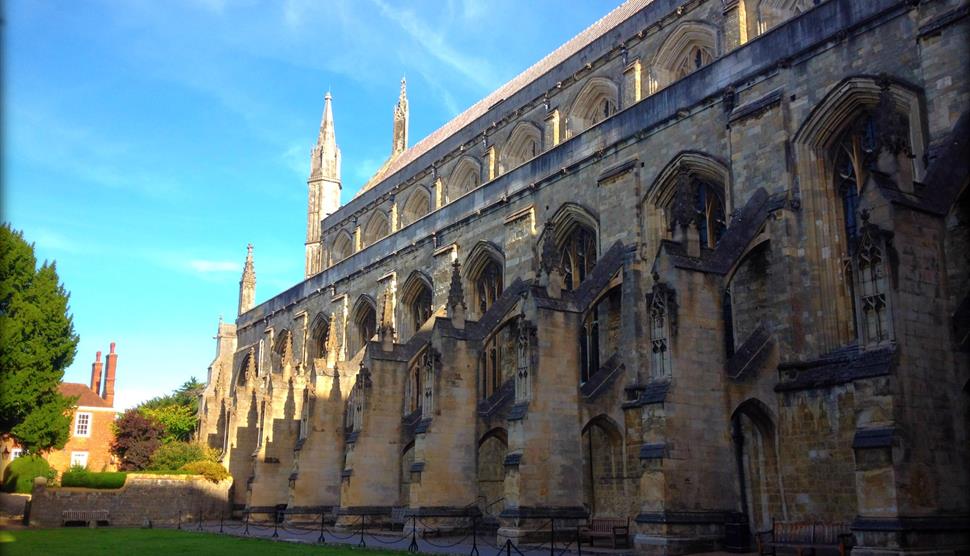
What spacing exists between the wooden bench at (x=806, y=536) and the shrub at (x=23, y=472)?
33389 mm

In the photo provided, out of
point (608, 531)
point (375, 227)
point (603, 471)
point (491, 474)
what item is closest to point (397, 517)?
point (491, 474)

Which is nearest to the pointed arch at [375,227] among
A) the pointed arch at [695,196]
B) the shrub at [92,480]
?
the shrub at [92,480]

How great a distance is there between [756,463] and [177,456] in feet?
102

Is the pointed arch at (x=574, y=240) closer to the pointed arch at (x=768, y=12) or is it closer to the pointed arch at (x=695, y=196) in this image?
the pointed arch at (x=695, y=196)

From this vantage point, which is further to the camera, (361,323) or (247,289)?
(247,289)

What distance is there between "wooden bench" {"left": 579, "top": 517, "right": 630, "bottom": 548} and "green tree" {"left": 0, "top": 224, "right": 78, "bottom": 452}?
76.8 feet

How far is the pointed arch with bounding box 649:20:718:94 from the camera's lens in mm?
30562

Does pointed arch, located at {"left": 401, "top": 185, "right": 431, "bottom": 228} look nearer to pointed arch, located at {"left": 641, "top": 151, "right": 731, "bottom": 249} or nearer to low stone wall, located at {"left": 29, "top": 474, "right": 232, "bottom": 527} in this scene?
low stone wall, located at {"left": 29, "top": 474, "right": 232, "bottom": 527}

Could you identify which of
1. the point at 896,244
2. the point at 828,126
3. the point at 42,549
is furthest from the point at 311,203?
the point at 896,244

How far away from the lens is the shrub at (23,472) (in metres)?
39.5

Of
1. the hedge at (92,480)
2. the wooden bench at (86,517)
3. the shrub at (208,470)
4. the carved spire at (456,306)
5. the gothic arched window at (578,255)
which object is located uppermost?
the gothic arched window at (578,255)

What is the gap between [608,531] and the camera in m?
20.6

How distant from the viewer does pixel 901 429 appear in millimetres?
13883

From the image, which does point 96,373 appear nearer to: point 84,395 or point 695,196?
point 84,395
